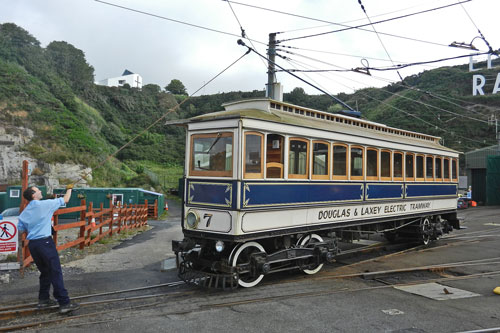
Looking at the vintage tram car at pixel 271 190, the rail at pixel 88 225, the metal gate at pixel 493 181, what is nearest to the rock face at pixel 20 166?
the rail at pixel 88 225

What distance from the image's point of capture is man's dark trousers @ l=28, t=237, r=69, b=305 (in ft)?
16.3

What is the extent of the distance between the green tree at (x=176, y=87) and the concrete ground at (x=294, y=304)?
79395 millimetres

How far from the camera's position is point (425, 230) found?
1141cm

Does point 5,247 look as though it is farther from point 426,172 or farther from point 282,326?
point 426,172

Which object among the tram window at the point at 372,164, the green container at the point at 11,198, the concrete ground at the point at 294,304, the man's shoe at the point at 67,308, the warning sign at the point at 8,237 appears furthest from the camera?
the green container at the point at 11,198

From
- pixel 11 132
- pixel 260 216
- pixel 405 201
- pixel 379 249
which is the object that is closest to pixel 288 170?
pixel 260 216

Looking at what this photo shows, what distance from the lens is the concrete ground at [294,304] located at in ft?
15.8

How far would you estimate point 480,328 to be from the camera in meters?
4.92

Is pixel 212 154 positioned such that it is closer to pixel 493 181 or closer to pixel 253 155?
pixel 253 155

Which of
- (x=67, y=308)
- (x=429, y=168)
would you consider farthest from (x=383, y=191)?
(x=67, y=308)

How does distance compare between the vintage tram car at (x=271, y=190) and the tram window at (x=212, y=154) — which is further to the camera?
the tram window at (x=212, y=154)

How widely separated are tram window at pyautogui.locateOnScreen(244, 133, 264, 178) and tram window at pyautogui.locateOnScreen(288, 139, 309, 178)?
73 centimetres

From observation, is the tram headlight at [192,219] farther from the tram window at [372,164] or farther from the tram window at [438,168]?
the tram window at [438,168]

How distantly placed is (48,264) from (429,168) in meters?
10.4
